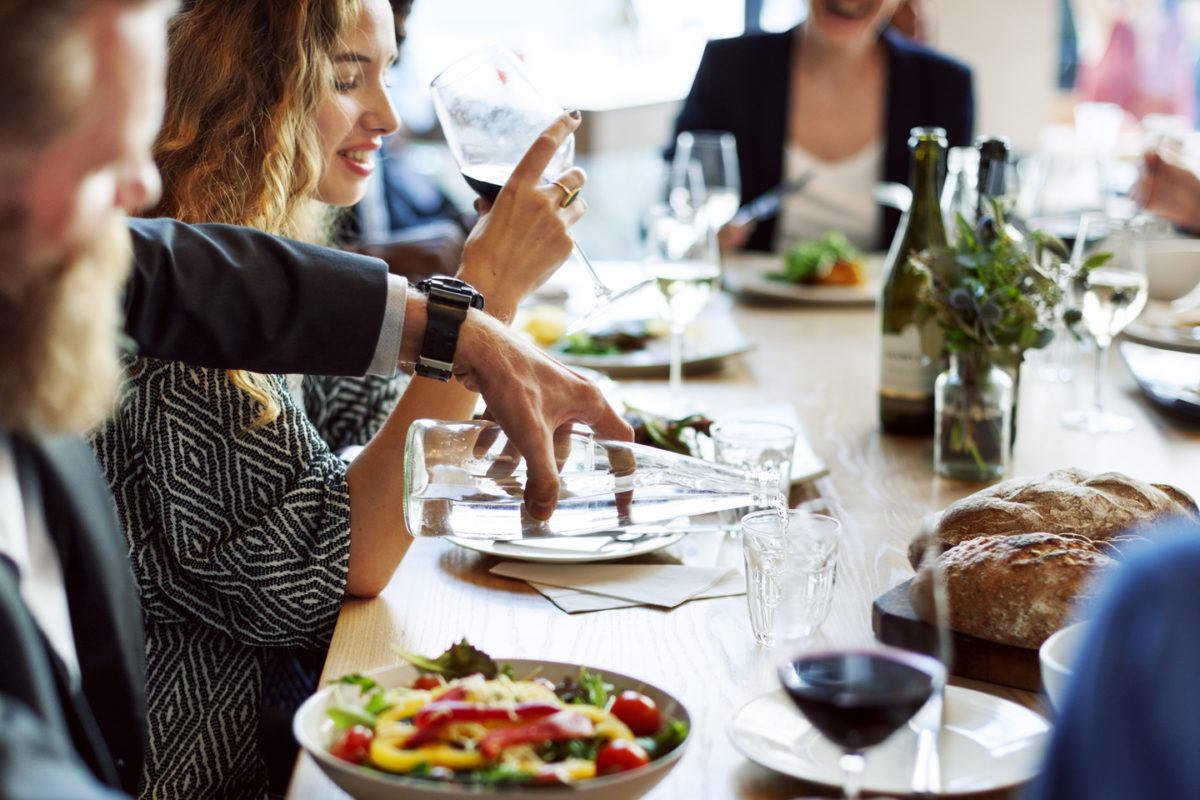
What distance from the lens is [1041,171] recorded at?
97.5 inches

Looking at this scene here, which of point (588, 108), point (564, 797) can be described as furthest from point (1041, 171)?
point (588, 108)

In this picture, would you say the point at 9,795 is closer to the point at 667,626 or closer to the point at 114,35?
the point at 114,35

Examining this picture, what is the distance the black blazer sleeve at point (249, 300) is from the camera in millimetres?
940

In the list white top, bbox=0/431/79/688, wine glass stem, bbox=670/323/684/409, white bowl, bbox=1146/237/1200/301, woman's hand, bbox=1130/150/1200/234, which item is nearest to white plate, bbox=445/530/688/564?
white top, bbox=0/431/79/688

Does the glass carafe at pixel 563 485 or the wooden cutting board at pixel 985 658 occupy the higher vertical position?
the glass carafe at pixel 563 485

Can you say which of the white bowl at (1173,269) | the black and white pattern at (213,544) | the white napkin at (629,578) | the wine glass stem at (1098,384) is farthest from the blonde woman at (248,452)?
the white bowl at (1173,269)

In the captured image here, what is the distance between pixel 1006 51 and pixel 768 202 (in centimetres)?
318

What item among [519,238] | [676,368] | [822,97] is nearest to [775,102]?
[822,97]

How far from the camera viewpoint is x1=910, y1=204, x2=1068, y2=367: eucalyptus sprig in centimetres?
136

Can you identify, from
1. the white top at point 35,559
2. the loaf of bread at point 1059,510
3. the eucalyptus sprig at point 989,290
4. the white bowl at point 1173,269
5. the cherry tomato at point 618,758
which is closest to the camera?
the cherry tomato at point 618,758

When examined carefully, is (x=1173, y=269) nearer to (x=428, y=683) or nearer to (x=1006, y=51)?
(x=428, y=683)

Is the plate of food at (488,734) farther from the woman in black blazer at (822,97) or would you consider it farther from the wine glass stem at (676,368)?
the woman in black blazer at (822,97)

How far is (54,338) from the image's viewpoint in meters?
0.65

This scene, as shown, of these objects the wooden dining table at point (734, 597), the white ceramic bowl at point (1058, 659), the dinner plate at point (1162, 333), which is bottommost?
the wooden dining table at point (734, 597)
